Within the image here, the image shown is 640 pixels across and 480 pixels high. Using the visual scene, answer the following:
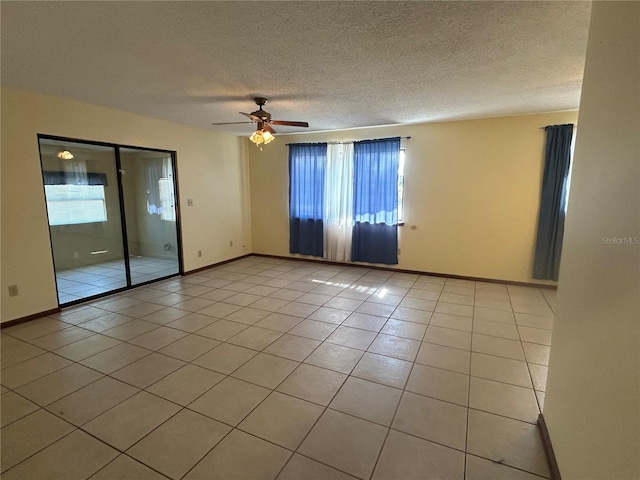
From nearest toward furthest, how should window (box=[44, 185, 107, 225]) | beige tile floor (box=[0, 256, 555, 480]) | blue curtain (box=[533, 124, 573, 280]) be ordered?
beige tile floor (box=[0, 256, 555, 480]) < window (box=[44, 185, 107, 225]) < blue curtain (box=[533, 124, 573, 280])

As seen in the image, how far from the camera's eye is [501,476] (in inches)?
62.6

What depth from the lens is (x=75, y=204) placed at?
4.16 metres

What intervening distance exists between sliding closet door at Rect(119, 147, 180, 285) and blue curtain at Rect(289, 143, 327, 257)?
2130 millimetres

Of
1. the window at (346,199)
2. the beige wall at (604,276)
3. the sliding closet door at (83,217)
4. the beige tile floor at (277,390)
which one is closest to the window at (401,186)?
the window at (346,199)

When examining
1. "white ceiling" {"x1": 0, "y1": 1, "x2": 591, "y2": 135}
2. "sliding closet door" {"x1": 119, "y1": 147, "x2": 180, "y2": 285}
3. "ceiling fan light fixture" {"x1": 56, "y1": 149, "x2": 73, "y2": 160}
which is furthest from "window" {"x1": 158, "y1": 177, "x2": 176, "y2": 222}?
"white ceiling" {"x1": 0, "y1": 1, "x2": 591, "y2": 135}

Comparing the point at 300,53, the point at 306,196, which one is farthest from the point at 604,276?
the point at 306,196

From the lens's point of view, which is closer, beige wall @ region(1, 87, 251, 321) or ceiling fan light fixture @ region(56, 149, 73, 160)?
beige wall @ region(1, 87, 251, 321)

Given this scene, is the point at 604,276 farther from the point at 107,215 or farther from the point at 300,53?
the point at 107,215

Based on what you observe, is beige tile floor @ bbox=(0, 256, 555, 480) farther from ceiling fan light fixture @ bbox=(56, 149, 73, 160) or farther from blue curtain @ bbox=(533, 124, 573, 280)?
ceiling fan light fixture @ bbox=(56, 149, 73, 160)

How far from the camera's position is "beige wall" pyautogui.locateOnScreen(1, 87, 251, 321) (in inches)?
127

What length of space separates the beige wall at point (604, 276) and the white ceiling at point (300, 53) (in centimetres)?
75

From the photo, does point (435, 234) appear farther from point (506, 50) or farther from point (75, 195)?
point (75, 195)

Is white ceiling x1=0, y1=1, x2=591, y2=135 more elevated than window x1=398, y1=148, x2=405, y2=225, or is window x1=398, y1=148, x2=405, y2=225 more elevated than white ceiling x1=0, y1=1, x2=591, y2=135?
white ceiling x1=0, y1=1, x2=591, y2=135

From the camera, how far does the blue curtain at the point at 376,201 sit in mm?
5180
